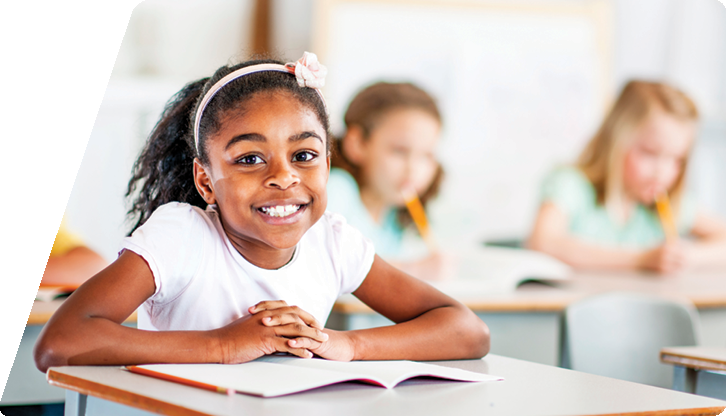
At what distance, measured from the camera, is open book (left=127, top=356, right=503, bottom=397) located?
721 mm

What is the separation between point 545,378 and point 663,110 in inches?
81.6

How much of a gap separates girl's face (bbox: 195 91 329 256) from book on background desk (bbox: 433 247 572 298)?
1.13 m

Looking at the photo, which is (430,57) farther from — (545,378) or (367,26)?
(545,378)

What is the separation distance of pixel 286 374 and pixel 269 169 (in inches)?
12.4

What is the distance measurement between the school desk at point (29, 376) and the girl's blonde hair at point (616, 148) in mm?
1664

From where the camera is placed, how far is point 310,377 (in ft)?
2.50

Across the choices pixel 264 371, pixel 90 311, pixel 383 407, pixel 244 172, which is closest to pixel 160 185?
pixel 244 172

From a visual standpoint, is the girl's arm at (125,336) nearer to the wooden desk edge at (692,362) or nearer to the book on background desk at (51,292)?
the wooden desk edge at (692,362)

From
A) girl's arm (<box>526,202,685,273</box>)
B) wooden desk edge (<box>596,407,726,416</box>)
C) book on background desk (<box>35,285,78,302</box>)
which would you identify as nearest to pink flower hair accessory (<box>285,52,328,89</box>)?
wooden desk edge (<box>596,407,726,416</box>)

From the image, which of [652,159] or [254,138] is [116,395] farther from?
[652,159]

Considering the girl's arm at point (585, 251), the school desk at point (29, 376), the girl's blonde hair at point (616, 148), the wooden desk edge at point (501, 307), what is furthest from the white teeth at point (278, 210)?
the girl's blonde hair at point (616, 148)

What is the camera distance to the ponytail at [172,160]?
117cm

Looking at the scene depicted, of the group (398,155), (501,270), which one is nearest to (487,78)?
(398,155)

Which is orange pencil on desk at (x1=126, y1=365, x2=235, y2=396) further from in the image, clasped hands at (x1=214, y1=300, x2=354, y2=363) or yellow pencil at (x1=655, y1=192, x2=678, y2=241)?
yellow pencil at (x1=655, y1=192, x2=678, y2=241)
